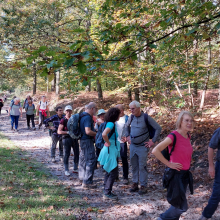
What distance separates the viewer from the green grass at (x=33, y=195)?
3.73m

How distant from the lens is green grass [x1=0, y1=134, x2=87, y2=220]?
12.2 feet

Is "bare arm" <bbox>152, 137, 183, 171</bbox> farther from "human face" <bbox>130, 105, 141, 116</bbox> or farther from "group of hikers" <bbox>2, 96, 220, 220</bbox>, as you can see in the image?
"human face" <bbox>130, 105, 141, 116</bbox>

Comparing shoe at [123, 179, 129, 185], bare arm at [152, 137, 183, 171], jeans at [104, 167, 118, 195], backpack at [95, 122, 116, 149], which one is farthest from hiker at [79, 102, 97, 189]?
bare arm at [152, 137, 183, 171]

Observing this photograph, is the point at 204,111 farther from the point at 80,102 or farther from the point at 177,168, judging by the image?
the point at 80,102

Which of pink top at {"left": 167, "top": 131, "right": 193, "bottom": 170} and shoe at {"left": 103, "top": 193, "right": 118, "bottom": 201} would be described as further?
shoe at {"left": 103, "top": 193, "right": 118, "bottom": 201}

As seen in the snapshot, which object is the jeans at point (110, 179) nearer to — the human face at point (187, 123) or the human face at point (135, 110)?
the human face at point (135, 110)

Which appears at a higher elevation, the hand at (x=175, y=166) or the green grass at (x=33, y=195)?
the hand at (x=175, y=166)

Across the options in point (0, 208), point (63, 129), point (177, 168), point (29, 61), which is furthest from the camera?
point (63, 129)

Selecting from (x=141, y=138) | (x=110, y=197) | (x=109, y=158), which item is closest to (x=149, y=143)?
(x=141, y=138)

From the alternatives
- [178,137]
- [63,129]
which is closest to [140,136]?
[178,137]

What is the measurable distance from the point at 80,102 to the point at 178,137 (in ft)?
55.5

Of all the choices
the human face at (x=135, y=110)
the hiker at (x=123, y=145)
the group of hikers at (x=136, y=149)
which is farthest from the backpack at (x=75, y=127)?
the human face at (x=135, y=110)

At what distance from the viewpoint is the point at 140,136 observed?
5051 mm

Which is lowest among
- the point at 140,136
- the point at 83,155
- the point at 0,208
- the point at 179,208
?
the point at 0,208
